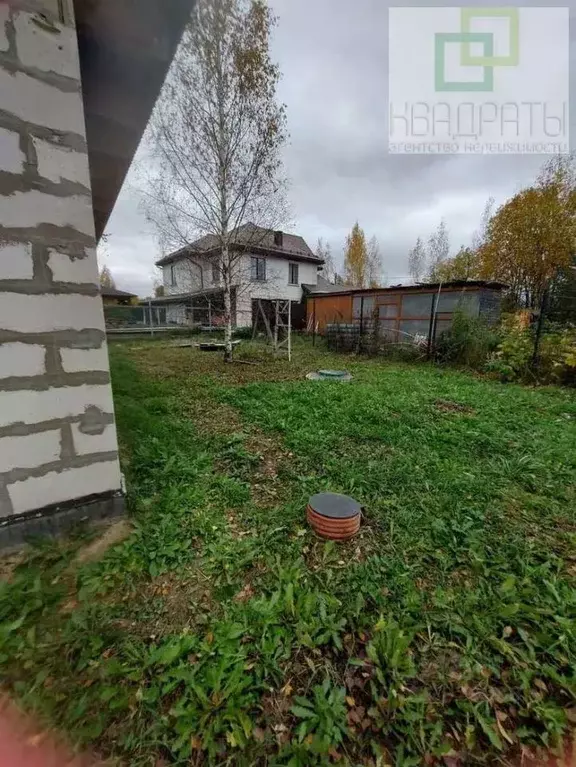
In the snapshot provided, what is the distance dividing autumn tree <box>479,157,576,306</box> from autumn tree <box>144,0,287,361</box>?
11.3 meters

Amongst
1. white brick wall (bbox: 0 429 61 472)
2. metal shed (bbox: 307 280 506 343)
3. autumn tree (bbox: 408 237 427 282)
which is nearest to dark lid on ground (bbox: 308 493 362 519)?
white brick wall (bbox: 0 429 61 472)

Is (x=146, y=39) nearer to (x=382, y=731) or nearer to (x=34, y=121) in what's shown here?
(x=34, y=121)

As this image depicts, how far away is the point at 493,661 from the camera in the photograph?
123 centimetres

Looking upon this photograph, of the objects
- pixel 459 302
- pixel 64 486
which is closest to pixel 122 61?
pixel 64 486

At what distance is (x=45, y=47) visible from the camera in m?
1.38

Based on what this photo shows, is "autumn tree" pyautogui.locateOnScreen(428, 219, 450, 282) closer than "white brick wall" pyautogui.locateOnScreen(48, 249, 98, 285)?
No

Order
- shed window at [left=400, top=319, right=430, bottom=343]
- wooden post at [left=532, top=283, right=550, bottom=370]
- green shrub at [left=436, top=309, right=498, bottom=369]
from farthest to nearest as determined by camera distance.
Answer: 1. shed window at [left=400, top=319, right=430, bottom=343]
2. green shrub at [left=436, top=309, right=498, bottom=369]
3. wooden post at [left=532, top=283, right=550, bottom=370]

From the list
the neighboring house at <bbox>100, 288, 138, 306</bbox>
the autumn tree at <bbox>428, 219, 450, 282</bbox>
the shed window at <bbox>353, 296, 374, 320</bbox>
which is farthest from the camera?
the autumn tree at <bbox>428, 219, 450, 282</bbox>

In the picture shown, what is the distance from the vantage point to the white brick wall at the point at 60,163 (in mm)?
1393

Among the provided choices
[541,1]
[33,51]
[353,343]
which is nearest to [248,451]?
Answer: [33,51]

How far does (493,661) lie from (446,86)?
5821 millimetres

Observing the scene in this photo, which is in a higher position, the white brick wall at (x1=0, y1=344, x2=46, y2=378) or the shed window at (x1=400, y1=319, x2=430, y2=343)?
the shed window at (x1=400, y1=319, x2=430, y2=343)

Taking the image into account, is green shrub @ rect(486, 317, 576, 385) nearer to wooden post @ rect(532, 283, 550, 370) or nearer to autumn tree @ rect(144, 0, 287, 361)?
wooden post @ rect(532, 283, 550, 370)

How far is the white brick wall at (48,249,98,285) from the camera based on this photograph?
4.81 ft
